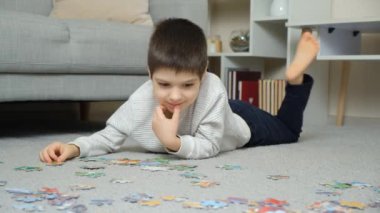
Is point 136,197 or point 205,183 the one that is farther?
point 205,183

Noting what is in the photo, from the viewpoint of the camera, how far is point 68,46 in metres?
1.92

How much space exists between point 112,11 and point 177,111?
132cm

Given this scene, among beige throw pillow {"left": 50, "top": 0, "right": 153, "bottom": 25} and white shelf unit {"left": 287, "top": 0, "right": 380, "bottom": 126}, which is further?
beige throw pillow {"left": 50, "top": 0, "right": 153, "bottom": 25}

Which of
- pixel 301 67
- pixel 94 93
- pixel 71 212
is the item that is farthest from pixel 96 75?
pixel 71 212

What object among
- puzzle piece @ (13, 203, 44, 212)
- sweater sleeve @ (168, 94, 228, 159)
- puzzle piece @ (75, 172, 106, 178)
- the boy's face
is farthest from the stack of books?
puzzle piece @ (13, 203, 44, 212)

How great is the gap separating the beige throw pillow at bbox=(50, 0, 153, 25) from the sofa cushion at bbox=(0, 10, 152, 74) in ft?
1.15

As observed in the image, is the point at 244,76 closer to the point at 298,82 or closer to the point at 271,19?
the point at 271,19

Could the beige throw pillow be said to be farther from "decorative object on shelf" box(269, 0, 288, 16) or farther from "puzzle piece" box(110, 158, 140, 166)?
"puzzle piece" box(110, 158, 140, 166)

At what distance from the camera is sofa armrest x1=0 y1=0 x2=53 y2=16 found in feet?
8.43

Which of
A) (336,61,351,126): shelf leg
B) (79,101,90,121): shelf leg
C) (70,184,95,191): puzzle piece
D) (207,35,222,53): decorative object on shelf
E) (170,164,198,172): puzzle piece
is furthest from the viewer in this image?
(207,35,222,53): decorative object on shelf

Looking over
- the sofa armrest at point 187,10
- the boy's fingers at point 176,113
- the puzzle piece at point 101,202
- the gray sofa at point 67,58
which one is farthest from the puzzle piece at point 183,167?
the sofa armrest at point 187,10

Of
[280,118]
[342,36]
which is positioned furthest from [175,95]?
[342,36]

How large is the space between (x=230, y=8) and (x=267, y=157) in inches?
76.8

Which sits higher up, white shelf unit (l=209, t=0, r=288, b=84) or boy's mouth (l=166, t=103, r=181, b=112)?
→ white shelf unit (l=209, t=0, r=288, b=84)
